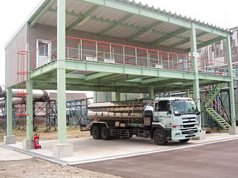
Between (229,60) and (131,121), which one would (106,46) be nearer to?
(131,121)

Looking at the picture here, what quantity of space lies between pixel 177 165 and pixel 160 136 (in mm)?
5372

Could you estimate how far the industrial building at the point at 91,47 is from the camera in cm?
1284

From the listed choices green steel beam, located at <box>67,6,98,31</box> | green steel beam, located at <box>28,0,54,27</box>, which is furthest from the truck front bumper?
green steel beam, located at <box>28,0,54,27</box>

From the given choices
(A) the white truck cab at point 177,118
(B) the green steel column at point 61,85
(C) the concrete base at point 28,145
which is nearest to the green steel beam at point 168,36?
(A) the white truck cab at point 177,118

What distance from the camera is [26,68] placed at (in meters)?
15.8

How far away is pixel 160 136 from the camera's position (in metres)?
15.3

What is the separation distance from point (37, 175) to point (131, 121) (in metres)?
8.75

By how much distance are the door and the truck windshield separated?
743cm

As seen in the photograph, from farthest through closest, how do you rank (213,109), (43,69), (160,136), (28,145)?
(213,109) < (28,145) < (160,136) < (43,69)

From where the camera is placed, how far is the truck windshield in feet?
49.3

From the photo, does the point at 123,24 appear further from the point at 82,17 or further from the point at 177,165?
the point at 177,165

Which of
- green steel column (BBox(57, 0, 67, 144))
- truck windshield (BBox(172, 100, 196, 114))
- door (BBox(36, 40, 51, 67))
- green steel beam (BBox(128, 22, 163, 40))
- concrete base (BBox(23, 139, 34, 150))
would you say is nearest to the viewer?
green steel column (BBox(57, 0, 67, 144))

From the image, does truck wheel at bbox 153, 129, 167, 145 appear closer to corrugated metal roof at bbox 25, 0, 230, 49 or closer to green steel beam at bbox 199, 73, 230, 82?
green steel beam at bbox 199, 73, 230, 82

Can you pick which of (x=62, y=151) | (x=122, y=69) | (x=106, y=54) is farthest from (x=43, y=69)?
(x=106, y=54)
